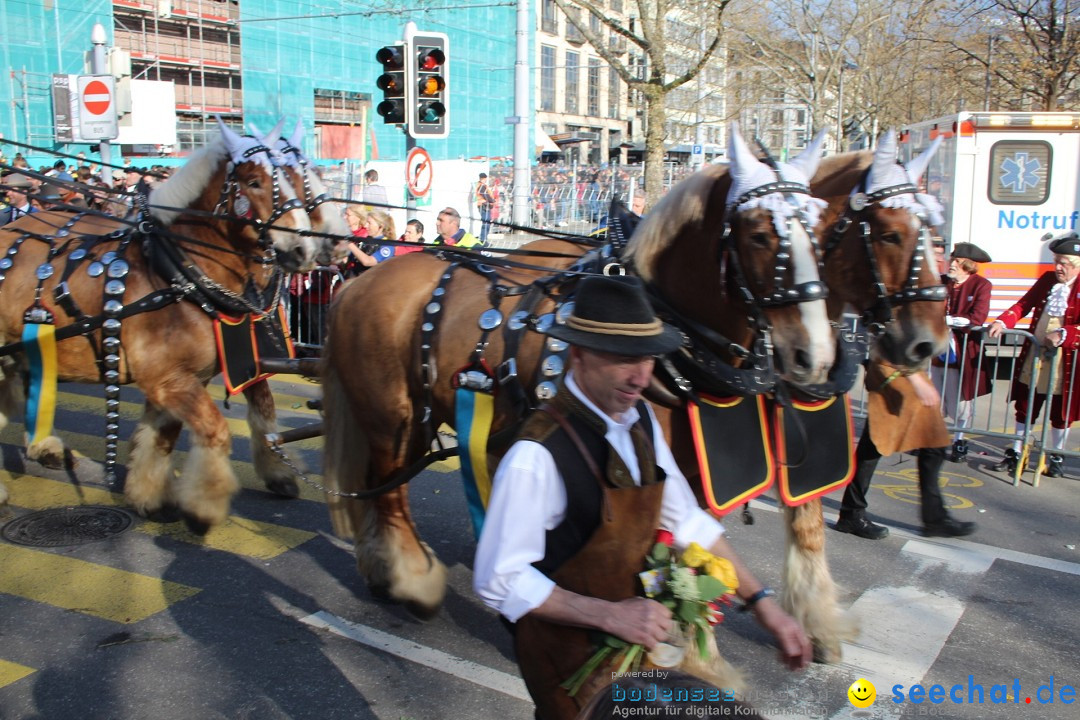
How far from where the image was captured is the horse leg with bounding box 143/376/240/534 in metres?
5.46

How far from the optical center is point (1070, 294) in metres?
7.18

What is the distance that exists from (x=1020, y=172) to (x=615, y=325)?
1119cm

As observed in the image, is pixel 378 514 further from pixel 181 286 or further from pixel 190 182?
pixel 190 182

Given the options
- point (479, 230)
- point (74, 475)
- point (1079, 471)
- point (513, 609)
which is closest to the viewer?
point (513, 609)

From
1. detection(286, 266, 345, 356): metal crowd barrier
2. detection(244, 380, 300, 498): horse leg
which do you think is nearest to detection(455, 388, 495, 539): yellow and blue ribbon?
detection(244, 380, 300, 498): horse leg

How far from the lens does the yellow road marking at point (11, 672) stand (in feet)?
13.2

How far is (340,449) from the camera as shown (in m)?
4.97

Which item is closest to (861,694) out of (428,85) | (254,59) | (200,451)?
(200,451)

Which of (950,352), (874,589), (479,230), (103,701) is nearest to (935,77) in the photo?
(479,230)

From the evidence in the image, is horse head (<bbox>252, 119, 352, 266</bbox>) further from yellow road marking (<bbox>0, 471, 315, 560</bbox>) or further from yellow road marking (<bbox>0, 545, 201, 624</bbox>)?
yellow road marking (<bbox>0, 545, 201, 624</bbox>)

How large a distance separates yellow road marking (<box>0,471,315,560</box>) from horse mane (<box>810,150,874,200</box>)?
3.61m

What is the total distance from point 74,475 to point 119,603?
2.56m

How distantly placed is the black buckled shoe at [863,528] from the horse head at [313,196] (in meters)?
3.55

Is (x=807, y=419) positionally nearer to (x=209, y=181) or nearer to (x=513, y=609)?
(x=513, y=609)
